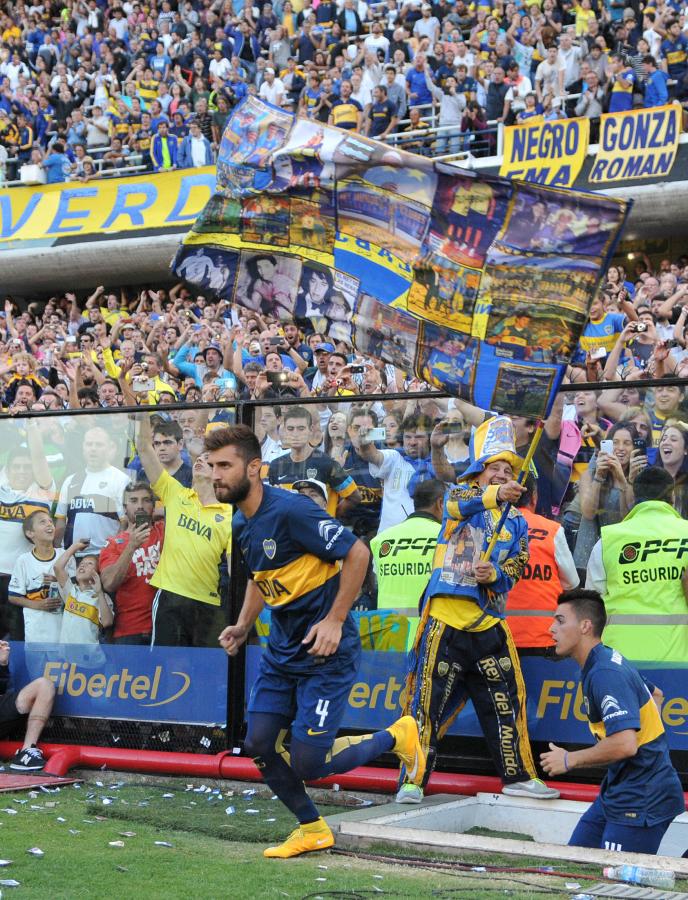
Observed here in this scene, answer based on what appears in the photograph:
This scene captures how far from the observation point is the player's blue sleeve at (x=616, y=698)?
17.1 ft

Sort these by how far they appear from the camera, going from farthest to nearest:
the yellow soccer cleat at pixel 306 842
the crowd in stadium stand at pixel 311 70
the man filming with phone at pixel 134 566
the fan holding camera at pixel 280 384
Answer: the crowd in stadium stand at pixel 311 70, the fan holding camera at pixel 280 384, the man filming with phone at pixel 134 566, the yellow soccer cleat at pixel 306 842

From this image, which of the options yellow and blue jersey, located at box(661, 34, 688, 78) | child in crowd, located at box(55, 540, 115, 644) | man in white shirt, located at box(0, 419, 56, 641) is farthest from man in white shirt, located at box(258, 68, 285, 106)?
child in crowd, located at box(55, 540, 115, 644)

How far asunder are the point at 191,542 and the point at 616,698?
3.47 metres

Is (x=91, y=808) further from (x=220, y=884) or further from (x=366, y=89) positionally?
(x=366, y=89)

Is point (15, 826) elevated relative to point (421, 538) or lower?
lower

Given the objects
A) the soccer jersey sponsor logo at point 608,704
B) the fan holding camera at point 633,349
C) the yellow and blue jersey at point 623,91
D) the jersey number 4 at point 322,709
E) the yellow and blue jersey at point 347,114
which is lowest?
the jersey number 4 at point 322,709

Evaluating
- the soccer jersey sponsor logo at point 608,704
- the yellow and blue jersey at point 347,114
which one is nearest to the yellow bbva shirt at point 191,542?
the soccer jersey sponsor logo at point 608,704

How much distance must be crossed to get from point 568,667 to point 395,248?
247 cm

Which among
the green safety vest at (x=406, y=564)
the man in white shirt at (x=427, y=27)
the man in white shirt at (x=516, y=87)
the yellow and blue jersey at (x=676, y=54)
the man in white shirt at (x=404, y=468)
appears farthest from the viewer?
the man in white shirt at (x=427, y=27)

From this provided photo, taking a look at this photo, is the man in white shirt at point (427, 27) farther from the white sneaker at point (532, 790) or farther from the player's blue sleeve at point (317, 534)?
the player's blue sleeve at point (317, 534)

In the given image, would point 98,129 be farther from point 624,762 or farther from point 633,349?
point 624,762

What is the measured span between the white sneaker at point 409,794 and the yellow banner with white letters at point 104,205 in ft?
52.6

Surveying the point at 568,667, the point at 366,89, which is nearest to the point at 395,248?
the point at 568,667

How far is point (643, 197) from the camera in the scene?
17.7 meters
